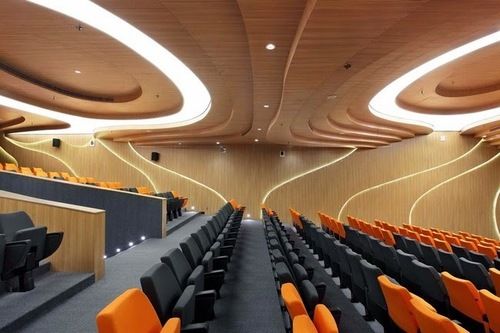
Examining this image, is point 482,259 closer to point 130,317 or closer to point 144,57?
point 130,317

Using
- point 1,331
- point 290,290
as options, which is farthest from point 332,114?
point 1,331

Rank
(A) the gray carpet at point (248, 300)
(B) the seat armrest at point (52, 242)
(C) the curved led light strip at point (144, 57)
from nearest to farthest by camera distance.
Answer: (A) the gray carpet at point (248, 300), (B) the seat armrest at point (52, 242), (C) the curved led light strip at point (144, 57)

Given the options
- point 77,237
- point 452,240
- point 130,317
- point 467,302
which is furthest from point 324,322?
point 452,240

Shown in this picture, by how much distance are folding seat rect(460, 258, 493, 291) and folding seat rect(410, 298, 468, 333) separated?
1920 millimetres

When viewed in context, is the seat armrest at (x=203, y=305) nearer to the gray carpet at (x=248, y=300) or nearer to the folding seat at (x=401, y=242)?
the gray carpet at (x=248, y=300)

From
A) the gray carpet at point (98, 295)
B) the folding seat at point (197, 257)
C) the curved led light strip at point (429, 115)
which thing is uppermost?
the curved led light strip at point (429, 115)

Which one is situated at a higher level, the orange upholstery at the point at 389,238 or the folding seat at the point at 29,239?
the folding seat at the point at 29,239

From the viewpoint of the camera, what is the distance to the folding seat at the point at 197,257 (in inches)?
134

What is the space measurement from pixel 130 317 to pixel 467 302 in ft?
8.15

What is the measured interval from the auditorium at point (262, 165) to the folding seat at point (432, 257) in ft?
0.11

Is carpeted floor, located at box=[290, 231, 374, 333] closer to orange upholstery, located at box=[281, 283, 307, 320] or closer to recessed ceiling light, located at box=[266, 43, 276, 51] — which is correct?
orange upholstery, located at box=[281, 283, 307, 320]

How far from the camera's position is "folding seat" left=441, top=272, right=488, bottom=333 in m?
2.65

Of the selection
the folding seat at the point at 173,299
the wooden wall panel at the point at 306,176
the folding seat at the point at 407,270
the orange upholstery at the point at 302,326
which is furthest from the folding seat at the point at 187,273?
the wooden wall panel at the point at 306,176

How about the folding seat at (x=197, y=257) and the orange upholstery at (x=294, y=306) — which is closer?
the orange upholstery at (x=294, y=306)
